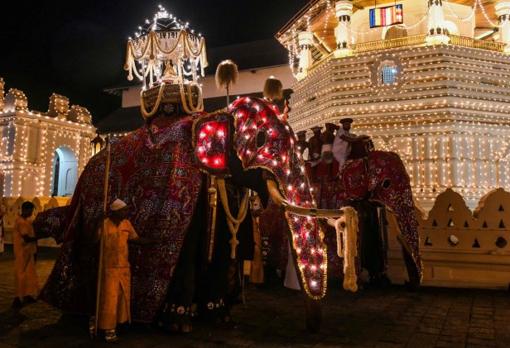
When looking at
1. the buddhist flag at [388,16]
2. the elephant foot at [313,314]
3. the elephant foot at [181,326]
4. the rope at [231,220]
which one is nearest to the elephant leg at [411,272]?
the elephant foot at [313,314]

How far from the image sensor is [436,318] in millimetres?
5023

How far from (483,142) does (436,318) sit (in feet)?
44.2

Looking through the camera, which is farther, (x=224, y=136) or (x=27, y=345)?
(x=224, y=136)

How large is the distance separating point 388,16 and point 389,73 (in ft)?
13.1

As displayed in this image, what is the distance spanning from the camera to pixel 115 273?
4.17 m

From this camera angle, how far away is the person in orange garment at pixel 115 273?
4094 mm

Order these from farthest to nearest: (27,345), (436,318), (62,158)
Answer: (62,158) → (436,318) → (27,345)

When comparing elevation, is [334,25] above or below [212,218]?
above

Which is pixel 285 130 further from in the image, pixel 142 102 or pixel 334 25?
pixel 334 25

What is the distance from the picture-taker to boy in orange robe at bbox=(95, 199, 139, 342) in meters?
4.09

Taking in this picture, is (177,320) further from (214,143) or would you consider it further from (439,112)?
(439,112)

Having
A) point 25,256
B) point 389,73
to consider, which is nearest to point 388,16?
point 389,73

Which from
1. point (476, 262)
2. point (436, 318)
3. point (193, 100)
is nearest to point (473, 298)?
point (476, 262)

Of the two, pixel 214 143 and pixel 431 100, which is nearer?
pixel 214 143
